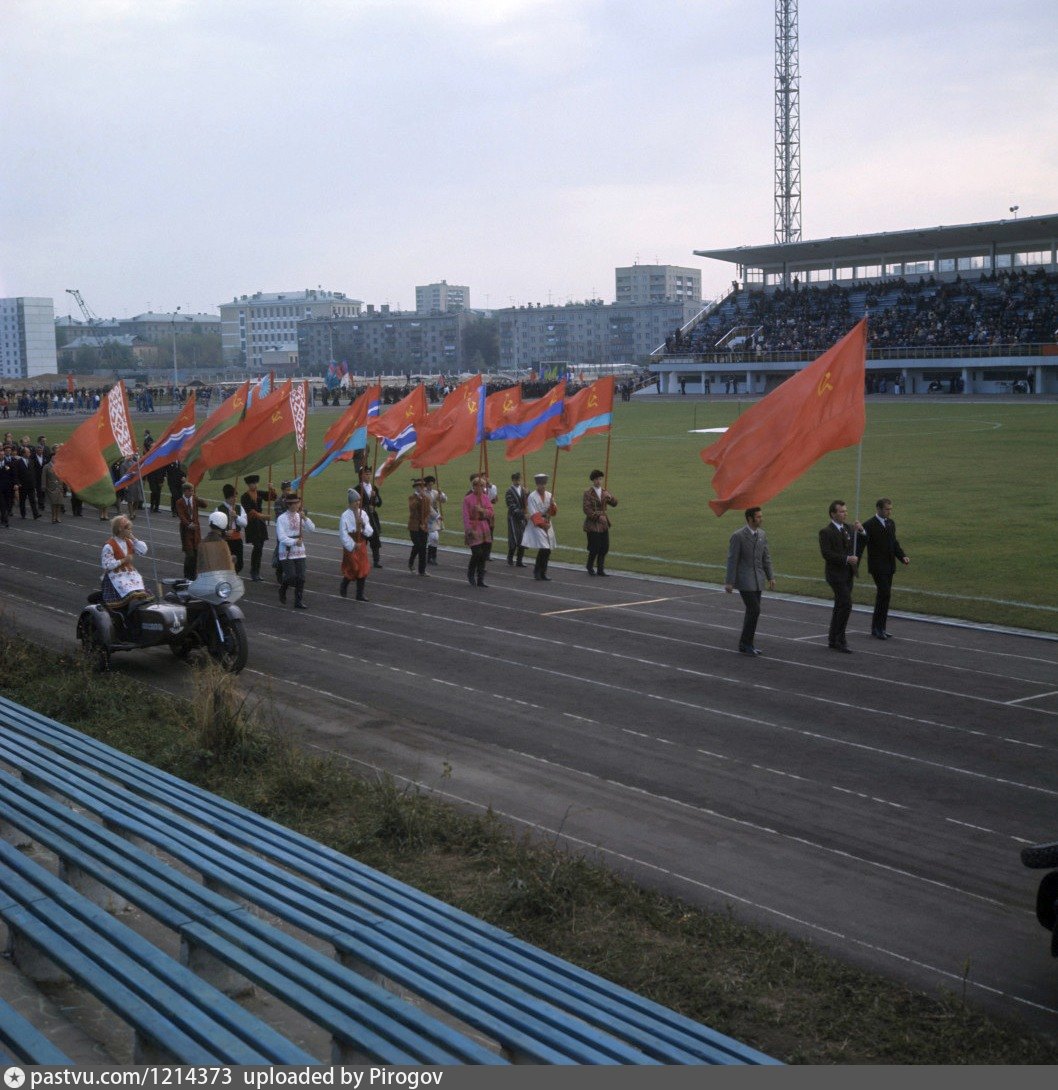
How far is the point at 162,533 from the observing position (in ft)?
96.5

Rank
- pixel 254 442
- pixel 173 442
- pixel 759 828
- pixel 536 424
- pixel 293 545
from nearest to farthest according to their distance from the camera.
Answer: pixel 759 828
pixel 293 545
pixel 254 442
pixel 173 442
pixel 536 424

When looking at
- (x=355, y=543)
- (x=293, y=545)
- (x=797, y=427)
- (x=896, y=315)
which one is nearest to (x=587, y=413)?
(x=355, y=543)

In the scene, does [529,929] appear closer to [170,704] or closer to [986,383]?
[170,704]

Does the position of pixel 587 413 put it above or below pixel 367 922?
above

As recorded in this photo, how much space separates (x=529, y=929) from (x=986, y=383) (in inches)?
3038

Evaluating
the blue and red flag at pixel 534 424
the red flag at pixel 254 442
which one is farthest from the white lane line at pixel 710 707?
the blue and red flag at pixel 534 424

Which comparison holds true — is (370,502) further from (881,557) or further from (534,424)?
(881,557)

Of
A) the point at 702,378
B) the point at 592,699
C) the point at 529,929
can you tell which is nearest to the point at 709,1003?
the point at 529,929

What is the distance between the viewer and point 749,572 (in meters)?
15.4

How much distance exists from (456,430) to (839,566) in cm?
827

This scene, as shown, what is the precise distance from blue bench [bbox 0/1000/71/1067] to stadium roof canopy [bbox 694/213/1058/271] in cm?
8373

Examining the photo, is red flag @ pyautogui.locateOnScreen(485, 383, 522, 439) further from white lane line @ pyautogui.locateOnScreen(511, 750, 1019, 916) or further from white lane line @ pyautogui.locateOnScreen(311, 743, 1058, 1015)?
white lane line @ pyautogui.locateOnScreen(311, 743, 1058, 1015)

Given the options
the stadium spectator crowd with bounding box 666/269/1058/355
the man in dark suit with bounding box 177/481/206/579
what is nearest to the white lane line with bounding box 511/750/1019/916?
the man in dark suit with bounding box 177/481/206/579

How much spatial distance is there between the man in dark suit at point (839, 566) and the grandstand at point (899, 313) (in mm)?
62704
